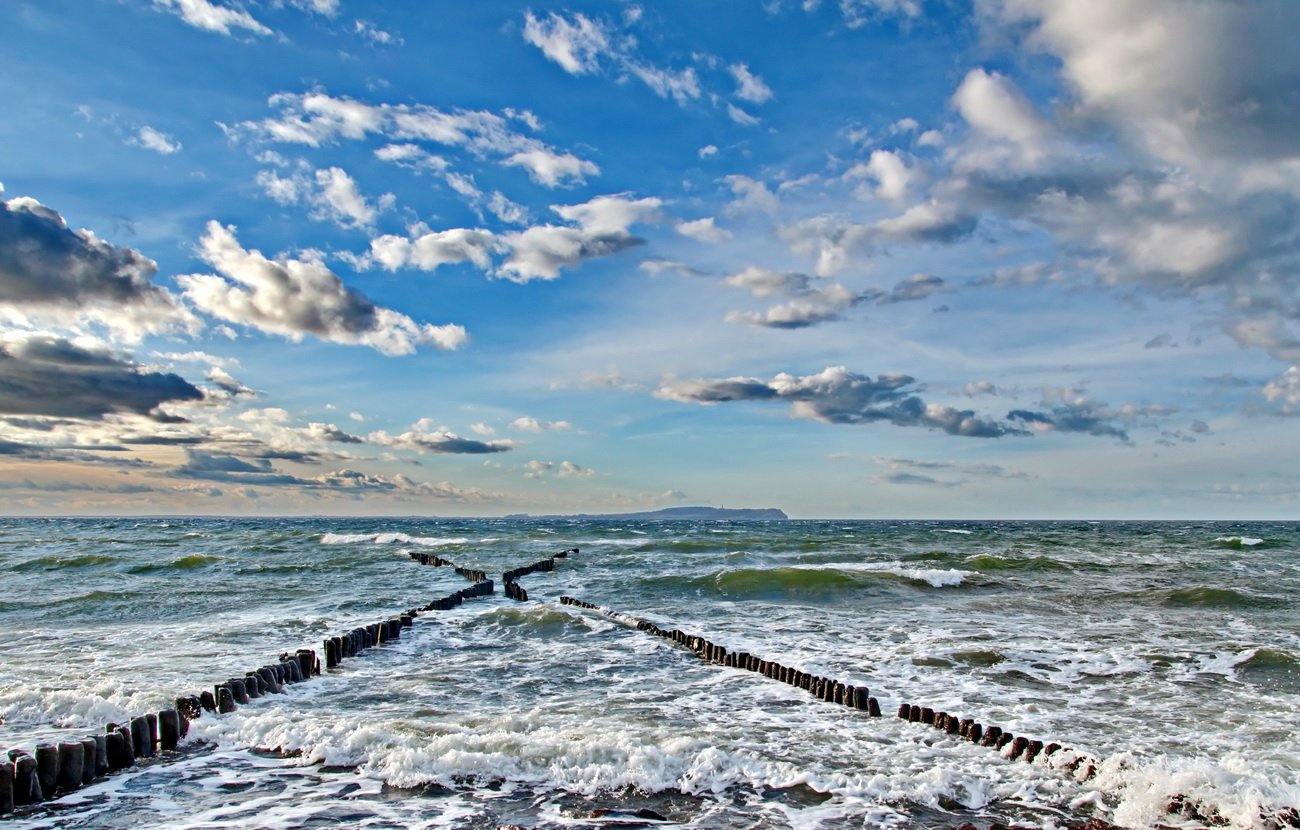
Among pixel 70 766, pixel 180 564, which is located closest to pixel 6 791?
pixel 70 766

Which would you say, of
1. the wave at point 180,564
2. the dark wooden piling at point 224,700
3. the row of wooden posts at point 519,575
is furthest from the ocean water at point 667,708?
the wave at point 180,564

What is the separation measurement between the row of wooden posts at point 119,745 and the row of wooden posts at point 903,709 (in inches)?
289

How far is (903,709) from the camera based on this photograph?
34.6ft

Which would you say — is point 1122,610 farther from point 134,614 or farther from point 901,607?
point 134,614

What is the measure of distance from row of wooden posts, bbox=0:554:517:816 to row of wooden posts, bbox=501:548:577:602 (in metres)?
12.0

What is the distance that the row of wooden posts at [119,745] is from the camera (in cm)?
731

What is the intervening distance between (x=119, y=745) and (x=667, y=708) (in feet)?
21.8

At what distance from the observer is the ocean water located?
24.3ft

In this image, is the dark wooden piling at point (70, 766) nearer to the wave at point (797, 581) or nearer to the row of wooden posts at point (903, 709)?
the row of wooden posts at point (903, 709)

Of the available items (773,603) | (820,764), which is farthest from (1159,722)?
(773,603)

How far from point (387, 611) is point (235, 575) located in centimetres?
1503

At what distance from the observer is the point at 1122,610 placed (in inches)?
876

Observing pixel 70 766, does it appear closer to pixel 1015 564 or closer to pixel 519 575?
pixel 519 575

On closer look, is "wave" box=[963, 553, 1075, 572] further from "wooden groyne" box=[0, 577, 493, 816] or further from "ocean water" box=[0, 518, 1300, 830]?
"wooden groyne" box=[0, 577, 493, 816]
